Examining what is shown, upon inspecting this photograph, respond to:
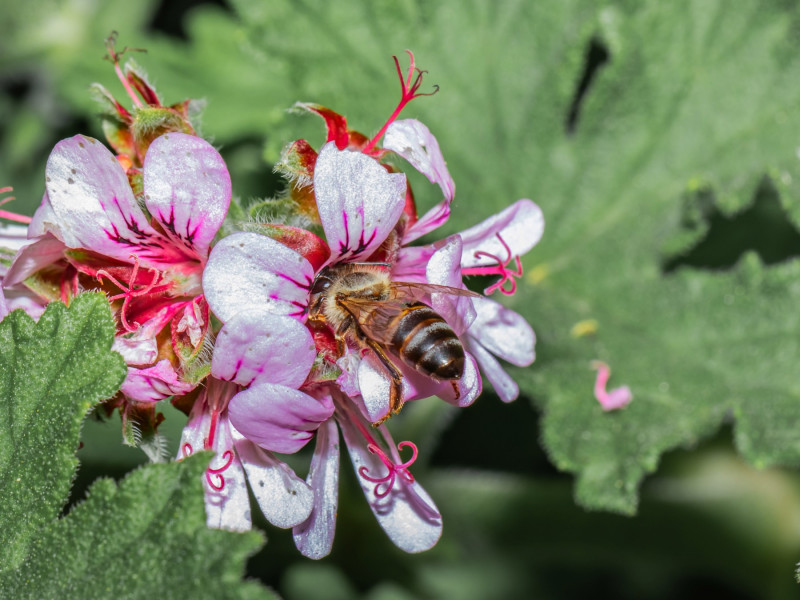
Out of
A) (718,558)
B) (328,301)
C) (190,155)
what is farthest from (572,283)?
(190,155)

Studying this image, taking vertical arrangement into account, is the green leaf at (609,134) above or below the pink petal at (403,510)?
above

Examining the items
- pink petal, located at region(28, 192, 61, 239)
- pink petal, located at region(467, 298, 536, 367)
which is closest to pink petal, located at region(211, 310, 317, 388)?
pink petal, located at region(28, 192, 61, 239)

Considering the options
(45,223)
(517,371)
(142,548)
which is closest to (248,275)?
(45,223)

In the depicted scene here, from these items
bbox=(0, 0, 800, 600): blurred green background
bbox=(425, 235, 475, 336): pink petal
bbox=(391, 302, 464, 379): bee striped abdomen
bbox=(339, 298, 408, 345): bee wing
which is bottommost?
bbox=(0, 0, 800, 600): blurred green background

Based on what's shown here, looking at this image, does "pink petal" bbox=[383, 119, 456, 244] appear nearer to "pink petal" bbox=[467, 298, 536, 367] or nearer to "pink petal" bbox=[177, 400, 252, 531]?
"pink petal" bbox=[467, 298, 536, 367]

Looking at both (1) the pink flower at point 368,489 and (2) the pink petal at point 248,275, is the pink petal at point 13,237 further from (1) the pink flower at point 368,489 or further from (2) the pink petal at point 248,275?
(1) the pink flower at point 368,489

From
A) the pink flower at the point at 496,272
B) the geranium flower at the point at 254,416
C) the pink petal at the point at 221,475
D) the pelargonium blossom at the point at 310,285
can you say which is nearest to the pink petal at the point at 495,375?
the pink flower at the point at 496,272

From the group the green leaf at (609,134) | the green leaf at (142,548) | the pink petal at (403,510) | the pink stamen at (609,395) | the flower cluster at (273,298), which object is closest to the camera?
the green leaf at (142,548)
